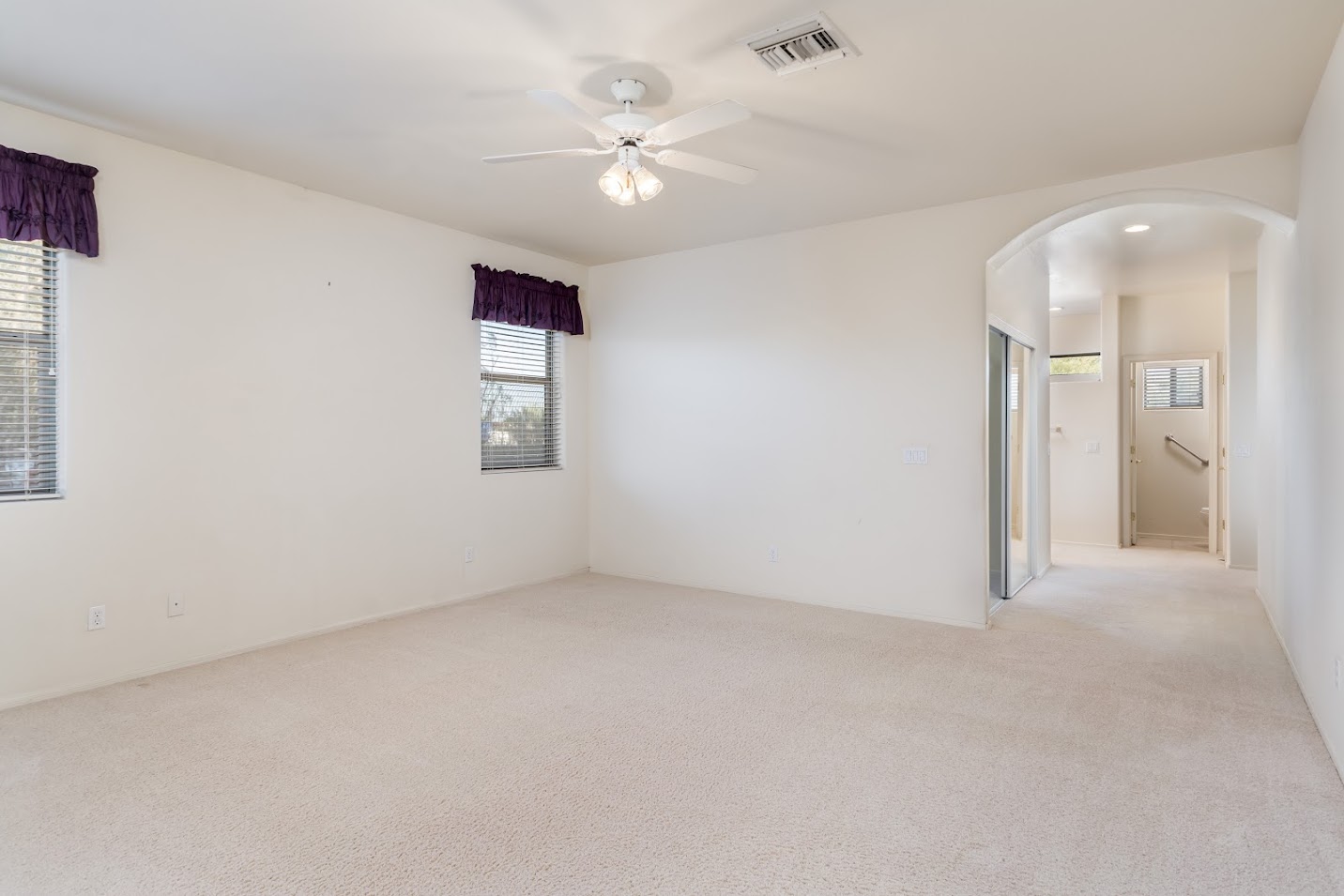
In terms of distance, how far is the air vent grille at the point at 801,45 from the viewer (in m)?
2.42

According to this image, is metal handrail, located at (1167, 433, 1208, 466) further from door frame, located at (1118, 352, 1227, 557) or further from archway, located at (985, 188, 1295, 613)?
archway, located at (985, 188, 1295, 613)

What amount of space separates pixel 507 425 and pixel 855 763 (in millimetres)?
3729

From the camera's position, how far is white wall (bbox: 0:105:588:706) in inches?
128

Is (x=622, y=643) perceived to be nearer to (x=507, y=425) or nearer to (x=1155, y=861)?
(x=507, y=425)

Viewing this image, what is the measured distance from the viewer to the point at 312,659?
3.70 meters

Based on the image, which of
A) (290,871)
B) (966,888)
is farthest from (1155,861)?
(290,871)

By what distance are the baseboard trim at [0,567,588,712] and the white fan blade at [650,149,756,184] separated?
10.8 feet

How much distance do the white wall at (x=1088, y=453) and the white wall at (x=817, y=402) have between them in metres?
3.78

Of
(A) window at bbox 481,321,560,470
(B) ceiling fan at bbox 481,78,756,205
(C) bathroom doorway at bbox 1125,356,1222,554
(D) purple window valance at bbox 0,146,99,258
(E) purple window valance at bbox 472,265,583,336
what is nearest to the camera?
(B) ceiling fan at bbox 481,78,756,205

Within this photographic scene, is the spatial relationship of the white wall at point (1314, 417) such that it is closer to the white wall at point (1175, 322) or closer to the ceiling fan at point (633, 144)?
the ceiling fan at point (633, 144)

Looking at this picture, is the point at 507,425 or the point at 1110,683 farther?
the point at 507,425

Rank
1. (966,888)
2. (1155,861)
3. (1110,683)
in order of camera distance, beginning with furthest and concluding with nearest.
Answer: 1. (1110,683)
2. (1155,861)
3. (966,888)

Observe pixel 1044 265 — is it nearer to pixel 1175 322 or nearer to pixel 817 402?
pixel 817 402

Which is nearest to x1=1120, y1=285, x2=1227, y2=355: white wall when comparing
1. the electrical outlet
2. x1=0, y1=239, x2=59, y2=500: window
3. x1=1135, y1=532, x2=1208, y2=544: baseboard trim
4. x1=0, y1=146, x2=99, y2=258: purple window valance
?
x1=1135, y1=532, x2=1208, y2=544: baseboard trim
